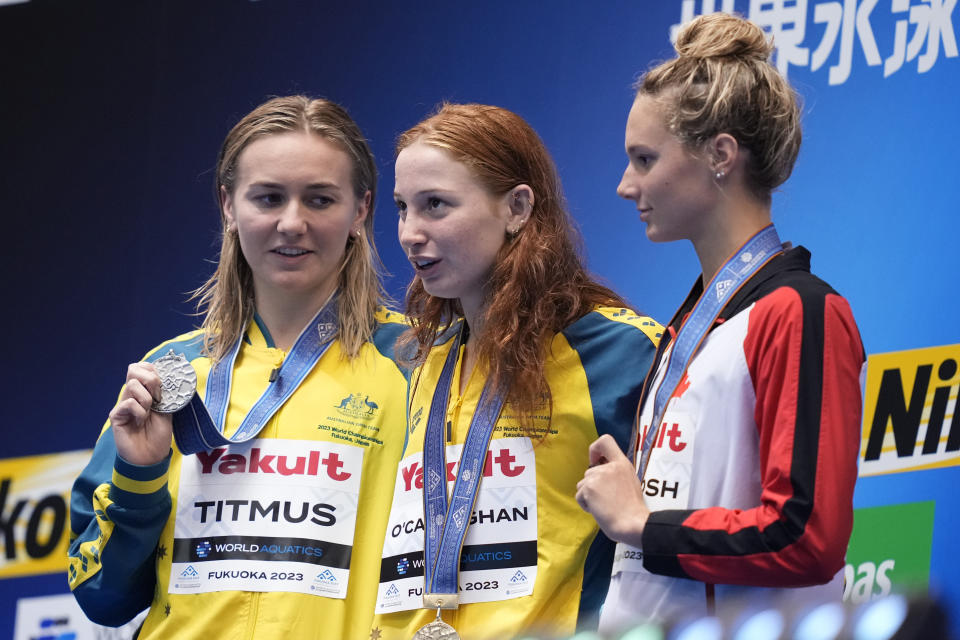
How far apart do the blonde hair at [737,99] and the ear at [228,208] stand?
3.49ft

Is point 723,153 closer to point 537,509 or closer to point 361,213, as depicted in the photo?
point 537,509

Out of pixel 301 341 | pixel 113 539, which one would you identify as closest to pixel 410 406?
pixel 301 341

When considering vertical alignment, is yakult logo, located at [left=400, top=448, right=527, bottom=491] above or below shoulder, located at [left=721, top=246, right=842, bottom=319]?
below

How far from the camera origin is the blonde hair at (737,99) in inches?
79.0

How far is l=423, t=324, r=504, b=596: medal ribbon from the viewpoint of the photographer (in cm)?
224

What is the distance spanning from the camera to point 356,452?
2594 mm

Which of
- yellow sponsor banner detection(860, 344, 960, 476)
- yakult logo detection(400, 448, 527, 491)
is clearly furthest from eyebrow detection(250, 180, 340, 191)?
yellow sponsor banner detection(860, 344, 960, 476)

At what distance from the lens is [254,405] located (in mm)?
2641

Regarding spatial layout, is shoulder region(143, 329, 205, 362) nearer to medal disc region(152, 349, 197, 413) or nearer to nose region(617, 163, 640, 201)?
medal disc region(152, 349, 197, 413)

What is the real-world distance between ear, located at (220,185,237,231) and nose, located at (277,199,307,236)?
15 cm

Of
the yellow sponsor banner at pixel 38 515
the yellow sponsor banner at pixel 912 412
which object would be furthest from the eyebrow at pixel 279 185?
the yellow sponsor banner at pixel 38 515

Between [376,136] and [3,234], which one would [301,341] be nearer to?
[376,136]

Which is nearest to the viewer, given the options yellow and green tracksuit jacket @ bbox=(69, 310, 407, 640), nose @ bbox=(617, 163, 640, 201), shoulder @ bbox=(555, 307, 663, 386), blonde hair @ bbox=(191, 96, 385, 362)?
nose @ bbox=(617, 163, 640, 201)

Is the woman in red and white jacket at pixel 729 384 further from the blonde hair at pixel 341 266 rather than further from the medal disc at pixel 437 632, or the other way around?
the blonde hair at pixel 341 266
